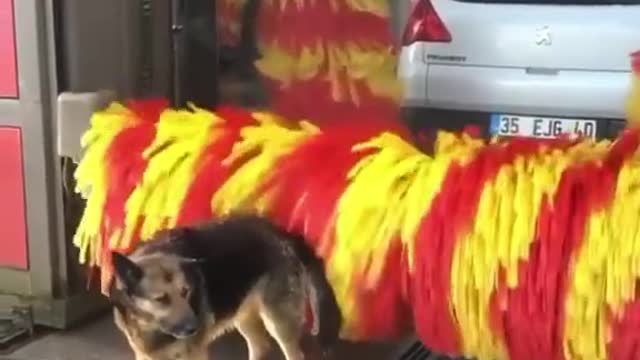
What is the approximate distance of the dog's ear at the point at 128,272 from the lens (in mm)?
687

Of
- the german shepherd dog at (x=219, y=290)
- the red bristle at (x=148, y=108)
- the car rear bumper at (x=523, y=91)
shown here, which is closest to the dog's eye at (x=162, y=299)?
the german shepherd dog at (x=219, y=290)

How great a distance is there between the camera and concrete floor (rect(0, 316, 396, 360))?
32.1 inches

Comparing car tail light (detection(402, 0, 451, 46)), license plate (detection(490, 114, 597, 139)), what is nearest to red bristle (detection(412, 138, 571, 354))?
license plate (detection(490, 114, 597, 139))

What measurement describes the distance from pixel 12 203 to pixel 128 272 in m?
0.59

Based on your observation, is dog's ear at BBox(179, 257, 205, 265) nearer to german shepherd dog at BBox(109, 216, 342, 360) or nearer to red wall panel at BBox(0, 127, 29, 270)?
german shepherd dog at BBox(109, 216, 342, 360)

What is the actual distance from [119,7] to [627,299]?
0.72 metres

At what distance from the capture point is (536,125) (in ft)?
3.64

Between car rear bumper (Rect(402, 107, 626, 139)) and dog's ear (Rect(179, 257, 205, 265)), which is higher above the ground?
car rear bumper (Rect(402, 107, 626, 139))

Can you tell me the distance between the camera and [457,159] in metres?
0.78

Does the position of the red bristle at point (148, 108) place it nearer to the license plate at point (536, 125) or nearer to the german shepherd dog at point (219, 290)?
the german shepherd dog at point (219, 290)

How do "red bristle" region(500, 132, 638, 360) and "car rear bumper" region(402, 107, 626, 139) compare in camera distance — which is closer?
"red bristle" region(500, 132, 638, 360)

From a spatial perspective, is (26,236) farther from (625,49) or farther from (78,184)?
(625,49)

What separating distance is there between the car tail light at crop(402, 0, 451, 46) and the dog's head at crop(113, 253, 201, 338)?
0.56m

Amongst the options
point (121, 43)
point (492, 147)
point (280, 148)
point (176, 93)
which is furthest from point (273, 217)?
point (121, 43)
